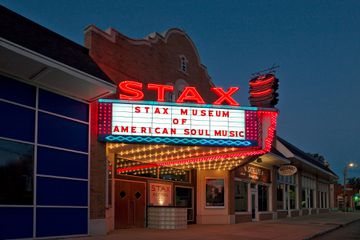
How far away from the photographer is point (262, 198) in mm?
34094

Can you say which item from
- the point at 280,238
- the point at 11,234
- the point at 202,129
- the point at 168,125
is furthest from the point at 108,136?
the point at 280,238

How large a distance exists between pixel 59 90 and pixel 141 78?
5.57 meters

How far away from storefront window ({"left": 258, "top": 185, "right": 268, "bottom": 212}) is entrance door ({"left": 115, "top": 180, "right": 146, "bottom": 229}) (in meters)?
12.5

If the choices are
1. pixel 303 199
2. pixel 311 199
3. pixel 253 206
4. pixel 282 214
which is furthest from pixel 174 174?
pixel 311 199

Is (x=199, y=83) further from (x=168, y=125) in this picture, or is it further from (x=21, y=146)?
(x=21, y=146)

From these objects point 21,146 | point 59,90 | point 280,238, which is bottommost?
point 280,238

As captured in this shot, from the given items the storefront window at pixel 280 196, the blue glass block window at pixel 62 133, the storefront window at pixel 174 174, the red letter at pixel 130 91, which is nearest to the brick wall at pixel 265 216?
the storefront window at pixel 280 196

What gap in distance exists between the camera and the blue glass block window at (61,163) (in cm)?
1517

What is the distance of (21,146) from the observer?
14.4 m

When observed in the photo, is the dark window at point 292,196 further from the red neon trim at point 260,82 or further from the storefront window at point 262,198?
the red neon trim at point 260,82

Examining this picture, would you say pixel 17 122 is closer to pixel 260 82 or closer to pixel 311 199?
pixel 260 82

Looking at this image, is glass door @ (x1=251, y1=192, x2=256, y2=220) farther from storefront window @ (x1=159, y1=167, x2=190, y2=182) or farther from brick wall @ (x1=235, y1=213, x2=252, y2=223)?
storefront window @ (x1=159, y1=167, x2=190, y2=182)

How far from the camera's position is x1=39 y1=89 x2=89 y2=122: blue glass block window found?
15422mm

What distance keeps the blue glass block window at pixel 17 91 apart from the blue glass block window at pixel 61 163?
5.23 ft
